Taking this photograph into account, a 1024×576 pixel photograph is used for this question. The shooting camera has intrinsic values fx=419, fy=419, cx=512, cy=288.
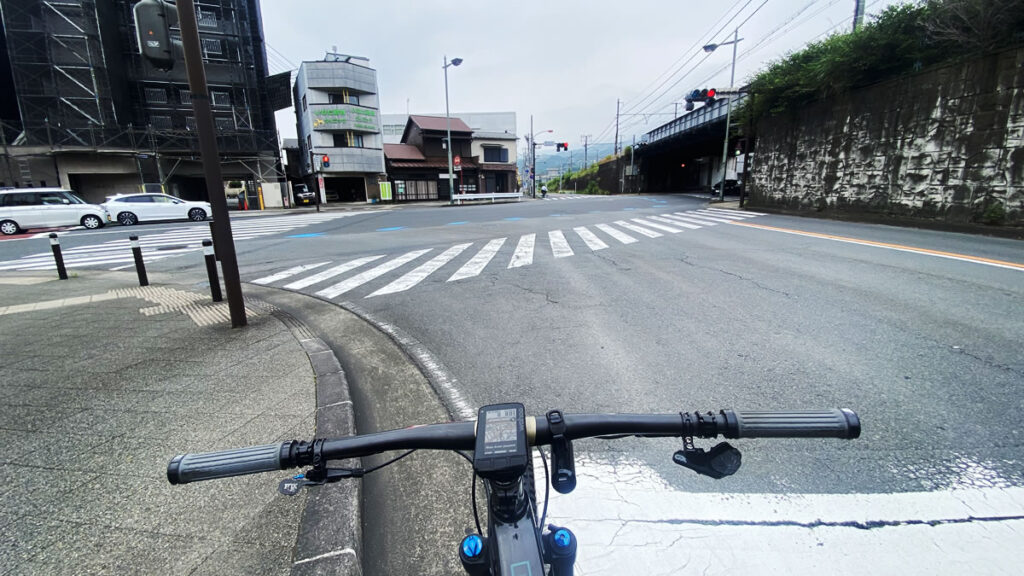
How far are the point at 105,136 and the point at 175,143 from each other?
328 cm

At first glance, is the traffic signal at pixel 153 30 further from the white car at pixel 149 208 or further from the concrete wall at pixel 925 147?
the white car at pixel 149 208

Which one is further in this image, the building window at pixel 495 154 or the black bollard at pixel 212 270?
the building window at pixel 495 154

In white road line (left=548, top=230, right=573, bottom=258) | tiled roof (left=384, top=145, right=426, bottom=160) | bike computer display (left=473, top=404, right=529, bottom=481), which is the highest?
tiled roof (left=384, top=145, right=426, bottom=160)

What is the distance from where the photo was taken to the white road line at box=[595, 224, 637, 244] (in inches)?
427

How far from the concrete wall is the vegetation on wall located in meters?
0.48

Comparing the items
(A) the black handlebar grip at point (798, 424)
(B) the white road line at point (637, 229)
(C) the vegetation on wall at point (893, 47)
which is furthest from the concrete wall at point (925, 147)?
(A) the black handlebar grip at point (798, 424)

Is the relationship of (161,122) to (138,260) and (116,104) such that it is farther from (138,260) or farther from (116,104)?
(138,260)

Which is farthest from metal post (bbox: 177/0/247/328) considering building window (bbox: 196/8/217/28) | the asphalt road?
building window (bbox: 196/8/217/28)

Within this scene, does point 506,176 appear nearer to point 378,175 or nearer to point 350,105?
point 378,175

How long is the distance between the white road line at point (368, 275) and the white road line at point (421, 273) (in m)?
0.54

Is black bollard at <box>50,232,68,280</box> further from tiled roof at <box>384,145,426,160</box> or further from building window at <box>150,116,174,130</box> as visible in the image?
tiled roof at <box>384,145,426,160</box>

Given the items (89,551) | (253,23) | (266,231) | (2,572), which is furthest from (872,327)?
(253,23)

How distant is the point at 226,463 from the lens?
1006mm

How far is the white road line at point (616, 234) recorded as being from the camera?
10.9 m
